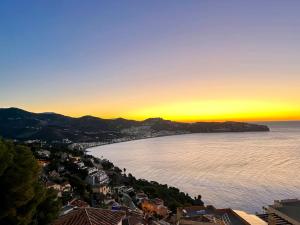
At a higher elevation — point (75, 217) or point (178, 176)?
point (75, 217)

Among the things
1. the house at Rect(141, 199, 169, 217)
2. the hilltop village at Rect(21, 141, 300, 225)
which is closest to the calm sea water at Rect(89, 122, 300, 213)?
the hilltop village at Rect(21, 141, 300, 225)

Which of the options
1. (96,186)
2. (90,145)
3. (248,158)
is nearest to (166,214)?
(96,186)

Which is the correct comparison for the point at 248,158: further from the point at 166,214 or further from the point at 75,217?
the point at 75,217

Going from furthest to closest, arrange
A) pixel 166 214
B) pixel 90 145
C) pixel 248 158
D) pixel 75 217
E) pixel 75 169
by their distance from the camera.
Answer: pixel 90 145 → pixel 248 158 → pixel 75 169 → pixel 166 214 → pixel 75 217

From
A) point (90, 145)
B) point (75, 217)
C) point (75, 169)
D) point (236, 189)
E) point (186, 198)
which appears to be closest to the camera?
point (75, 217)

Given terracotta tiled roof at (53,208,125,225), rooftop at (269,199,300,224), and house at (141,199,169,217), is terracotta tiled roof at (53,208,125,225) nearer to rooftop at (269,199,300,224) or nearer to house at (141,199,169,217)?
rooftop at (269,199,300,224)

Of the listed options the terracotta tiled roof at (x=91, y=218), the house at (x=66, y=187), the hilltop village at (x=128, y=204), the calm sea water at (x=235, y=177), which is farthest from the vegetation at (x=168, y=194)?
the terracotta tiled roof at (x=91, y=218)

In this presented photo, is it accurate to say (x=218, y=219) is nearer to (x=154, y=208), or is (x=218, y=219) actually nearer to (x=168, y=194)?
(x=154, y=208)
